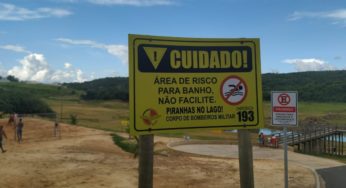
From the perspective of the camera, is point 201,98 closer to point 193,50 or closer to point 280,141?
point 193,50

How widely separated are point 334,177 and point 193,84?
15.4 meters

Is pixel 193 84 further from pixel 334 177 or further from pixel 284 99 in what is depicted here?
pixel 334 177

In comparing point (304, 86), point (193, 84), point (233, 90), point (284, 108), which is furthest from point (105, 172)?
point (304, 86)

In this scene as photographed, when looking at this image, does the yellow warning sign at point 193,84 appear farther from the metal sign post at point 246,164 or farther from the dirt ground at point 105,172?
the dirt ground at point 105,172

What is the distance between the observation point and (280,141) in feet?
139

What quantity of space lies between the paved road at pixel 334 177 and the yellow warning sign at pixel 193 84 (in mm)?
12009

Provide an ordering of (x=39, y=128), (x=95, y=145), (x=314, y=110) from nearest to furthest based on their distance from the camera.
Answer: (x=95, y=145), (x=39, y=128), (x=314, y=110)

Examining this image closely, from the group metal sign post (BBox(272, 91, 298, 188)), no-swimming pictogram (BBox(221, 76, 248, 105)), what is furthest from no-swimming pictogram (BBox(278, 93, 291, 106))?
no-swimming pictogram (BBox(221, 76, 248, 105))

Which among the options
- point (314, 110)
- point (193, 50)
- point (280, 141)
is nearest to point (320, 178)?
point (193, 50)

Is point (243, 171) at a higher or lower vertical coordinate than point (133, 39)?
lower

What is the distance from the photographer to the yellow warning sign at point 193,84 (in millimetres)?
5383

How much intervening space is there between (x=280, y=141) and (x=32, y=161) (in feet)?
88.4

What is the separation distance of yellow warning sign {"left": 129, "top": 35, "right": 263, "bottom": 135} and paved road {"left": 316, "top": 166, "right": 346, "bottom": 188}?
39.4ft

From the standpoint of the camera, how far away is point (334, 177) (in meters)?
19.4
